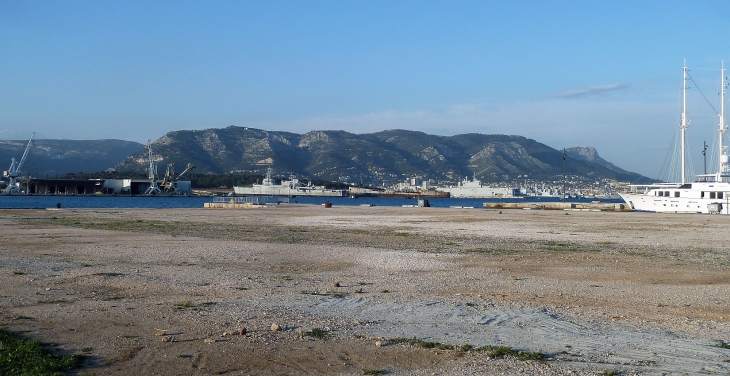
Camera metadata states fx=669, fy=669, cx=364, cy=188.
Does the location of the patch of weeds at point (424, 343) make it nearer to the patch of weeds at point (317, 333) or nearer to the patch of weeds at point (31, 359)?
the patch of weeds at point (317, 333)

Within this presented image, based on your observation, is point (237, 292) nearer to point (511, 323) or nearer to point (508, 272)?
point (511, 323)

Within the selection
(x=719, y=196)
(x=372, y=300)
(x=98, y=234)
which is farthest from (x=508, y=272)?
(x=719, y=196)

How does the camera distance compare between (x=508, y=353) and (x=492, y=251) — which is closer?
(x=508, y=353)

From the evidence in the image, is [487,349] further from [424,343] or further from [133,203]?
[133,203]

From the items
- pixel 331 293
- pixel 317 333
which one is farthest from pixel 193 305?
pixel 317 333

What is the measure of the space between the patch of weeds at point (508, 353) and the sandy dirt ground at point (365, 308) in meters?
0.10

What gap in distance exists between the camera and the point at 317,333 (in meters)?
8.50

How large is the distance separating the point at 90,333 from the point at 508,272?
31.9ft

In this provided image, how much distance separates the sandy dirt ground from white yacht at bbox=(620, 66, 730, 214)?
44.3m

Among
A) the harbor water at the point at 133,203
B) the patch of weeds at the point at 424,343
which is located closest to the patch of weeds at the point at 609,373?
the patch of weeds at the point at 424,343

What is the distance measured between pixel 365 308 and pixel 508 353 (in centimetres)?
322

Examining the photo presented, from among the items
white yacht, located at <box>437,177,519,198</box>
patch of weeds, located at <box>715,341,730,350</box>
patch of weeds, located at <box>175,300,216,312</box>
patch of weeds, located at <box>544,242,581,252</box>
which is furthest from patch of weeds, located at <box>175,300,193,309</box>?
white yacht, located at <box>437,177,519,198</box>

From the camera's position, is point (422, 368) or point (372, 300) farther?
point (372, 300)

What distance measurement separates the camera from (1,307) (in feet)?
32.6
